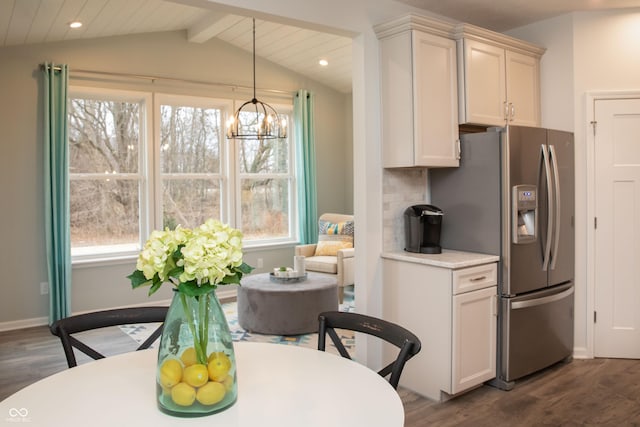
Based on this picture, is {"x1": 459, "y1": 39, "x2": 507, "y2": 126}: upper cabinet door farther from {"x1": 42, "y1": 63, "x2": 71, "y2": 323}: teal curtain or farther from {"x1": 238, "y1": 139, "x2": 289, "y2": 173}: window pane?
{"x1": 42, "y1": 63, "x2": 71, "y2": 323}: teal curtain

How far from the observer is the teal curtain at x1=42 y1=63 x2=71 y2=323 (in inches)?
191

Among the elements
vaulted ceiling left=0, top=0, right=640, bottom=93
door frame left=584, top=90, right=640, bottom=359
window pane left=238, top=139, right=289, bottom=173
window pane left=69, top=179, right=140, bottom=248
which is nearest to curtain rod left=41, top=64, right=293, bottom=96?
vaulted ceiling left=0, top=0, right=640, bottom=93

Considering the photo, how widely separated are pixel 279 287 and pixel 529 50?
109 inches

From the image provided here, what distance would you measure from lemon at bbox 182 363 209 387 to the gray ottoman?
3211 millimetres

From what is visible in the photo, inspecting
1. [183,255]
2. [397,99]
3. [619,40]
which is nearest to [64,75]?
[397,99]

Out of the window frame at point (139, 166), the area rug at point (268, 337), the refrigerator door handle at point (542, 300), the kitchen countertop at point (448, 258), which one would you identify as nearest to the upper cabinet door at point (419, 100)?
the kitchen countertop at point (448, 258)

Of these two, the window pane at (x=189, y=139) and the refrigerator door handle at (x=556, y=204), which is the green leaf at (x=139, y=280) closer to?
the refrigerator door handle at (x=556, y=204)

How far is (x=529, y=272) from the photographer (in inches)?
136

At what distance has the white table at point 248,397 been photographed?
1301mm

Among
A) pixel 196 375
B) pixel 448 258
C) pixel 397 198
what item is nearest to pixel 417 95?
pixel 397 198

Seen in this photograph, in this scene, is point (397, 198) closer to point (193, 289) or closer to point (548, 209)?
point (548, 209)

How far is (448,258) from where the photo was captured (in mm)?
3293

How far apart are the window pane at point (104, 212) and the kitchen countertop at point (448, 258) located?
3259 millimetres

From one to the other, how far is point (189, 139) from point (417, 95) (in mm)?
3436
